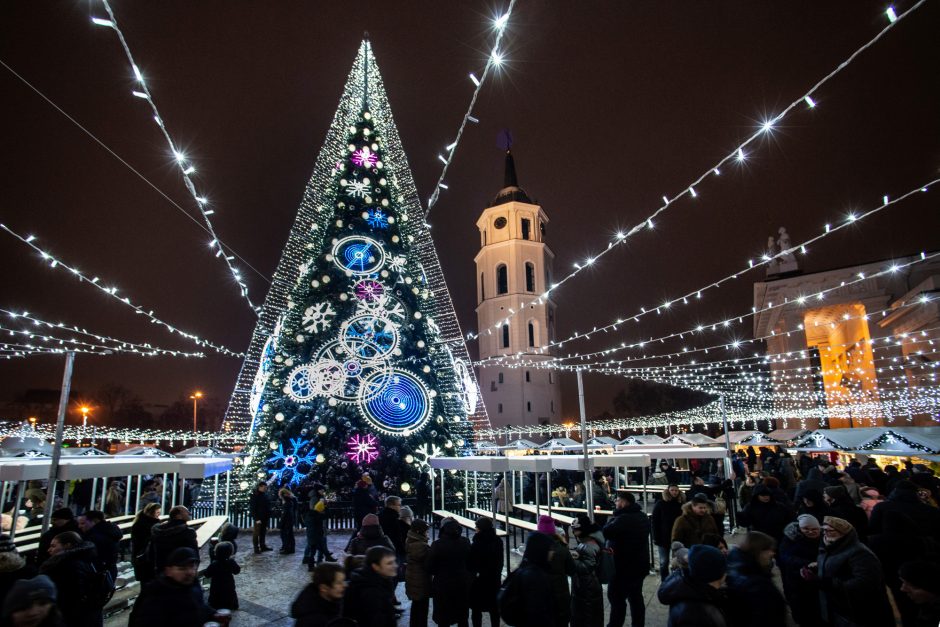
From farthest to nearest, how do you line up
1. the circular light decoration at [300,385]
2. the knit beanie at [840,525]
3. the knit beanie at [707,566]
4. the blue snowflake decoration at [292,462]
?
the circular light decoration at [300,385] → the blue snowflake decoration at [292,462] → the knit beanie at [840,525] → the knit beanie at [707,566]

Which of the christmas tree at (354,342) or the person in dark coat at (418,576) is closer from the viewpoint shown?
the person in dark coat at (418,576)

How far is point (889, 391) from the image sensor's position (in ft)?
93.3

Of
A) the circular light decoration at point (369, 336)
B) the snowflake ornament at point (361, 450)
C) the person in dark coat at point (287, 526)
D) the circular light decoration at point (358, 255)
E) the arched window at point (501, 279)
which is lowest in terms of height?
the person in dark coat at point (287, 526)

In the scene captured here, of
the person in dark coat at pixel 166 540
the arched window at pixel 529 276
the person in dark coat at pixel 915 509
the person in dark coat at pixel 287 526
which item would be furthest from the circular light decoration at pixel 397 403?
the arched window at pixel 529 276

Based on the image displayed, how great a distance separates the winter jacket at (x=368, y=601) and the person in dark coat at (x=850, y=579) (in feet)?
11.4

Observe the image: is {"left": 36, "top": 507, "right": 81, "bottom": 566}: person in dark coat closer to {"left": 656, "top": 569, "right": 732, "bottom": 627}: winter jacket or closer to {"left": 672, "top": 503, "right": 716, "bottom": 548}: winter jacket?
{"left": 656, "top": 569, "right": 732, "bottom": 627}: winter jacket

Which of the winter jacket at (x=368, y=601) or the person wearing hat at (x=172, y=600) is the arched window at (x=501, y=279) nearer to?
the winter jacket at (x=368, y=601)

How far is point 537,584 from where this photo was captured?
4.39 metres

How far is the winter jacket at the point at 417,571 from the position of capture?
18.4 ft

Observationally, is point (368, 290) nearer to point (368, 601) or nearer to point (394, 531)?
point (394, 531)

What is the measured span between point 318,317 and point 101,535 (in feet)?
25.7

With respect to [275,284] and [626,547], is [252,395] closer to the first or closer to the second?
[275,284]

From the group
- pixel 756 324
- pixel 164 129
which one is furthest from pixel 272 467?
pixel 756 324

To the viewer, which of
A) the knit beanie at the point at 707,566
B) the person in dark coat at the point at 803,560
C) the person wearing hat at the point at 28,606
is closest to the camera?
the person wearing hat at the point at 28,606
